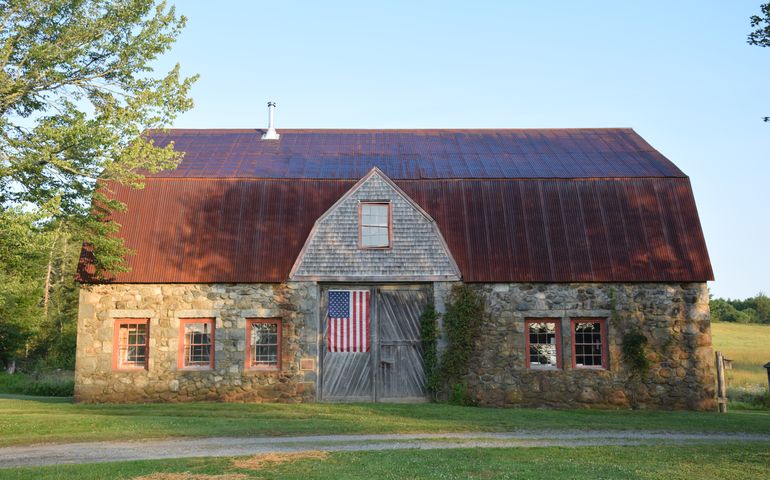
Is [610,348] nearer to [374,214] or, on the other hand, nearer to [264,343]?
[374,214]

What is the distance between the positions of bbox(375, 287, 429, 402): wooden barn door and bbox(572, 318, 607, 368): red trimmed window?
14.2ft

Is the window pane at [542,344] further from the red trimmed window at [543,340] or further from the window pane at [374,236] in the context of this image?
the window pane at [374,236]

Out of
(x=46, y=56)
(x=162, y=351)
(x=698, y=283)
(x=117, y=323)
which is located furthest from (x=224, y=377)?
(x=698, y=283)

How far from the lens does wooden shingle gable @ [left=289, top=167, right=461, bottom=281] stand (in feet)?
66.0

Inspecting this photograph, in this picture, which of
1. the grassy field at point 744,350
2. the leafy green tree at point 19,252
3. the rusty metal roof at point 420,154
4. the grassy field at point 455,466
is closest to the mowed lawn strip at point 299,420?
the grassy field at point 455,466

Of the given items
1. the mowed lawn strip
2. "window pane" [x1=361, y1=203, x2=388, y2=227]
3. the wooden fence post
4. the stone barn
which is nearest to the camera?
the mowed lawn strip

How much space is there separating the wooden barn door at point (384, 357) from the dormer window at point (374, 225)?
→ 133cm

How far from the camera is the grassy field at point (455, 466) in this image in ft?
32.9

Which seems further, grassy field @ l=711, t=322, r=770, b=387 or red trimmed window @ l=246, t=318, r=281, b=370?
grassy field @ l=711, t=322, r=770, b=387

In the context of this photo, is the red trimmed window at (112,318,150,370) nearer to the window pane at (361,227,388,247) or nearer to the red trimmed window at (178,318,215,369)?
the red trimmed window at (178,318,215,369)

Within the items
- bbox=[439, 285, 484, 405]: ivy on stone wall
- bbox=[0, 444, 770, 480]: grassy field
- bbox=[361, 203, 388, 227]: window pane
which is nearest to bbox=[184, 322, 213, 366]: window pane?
bbox=[361, 203, 388, 227]: window pane

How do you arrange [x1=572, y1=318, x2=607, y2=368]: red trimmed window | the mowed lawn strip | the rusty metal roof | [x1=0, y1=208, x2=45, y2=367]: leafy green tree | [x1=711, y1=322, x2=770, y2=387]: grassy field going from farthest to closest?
[x1=711, y1=322, x2=770, y2=387]: grassy field → the rusty metal roof → [x1=572, y1=318, x2=607, y2=368]: red trimmed window → [x1=0, y1=208, x2=45, y2=367]: leafy green tree → the mowed lawn strip

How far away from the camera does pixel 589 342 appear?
20.1 metres

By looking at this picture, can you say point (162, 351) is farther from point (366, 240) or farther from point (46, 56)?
point (46, 56)
